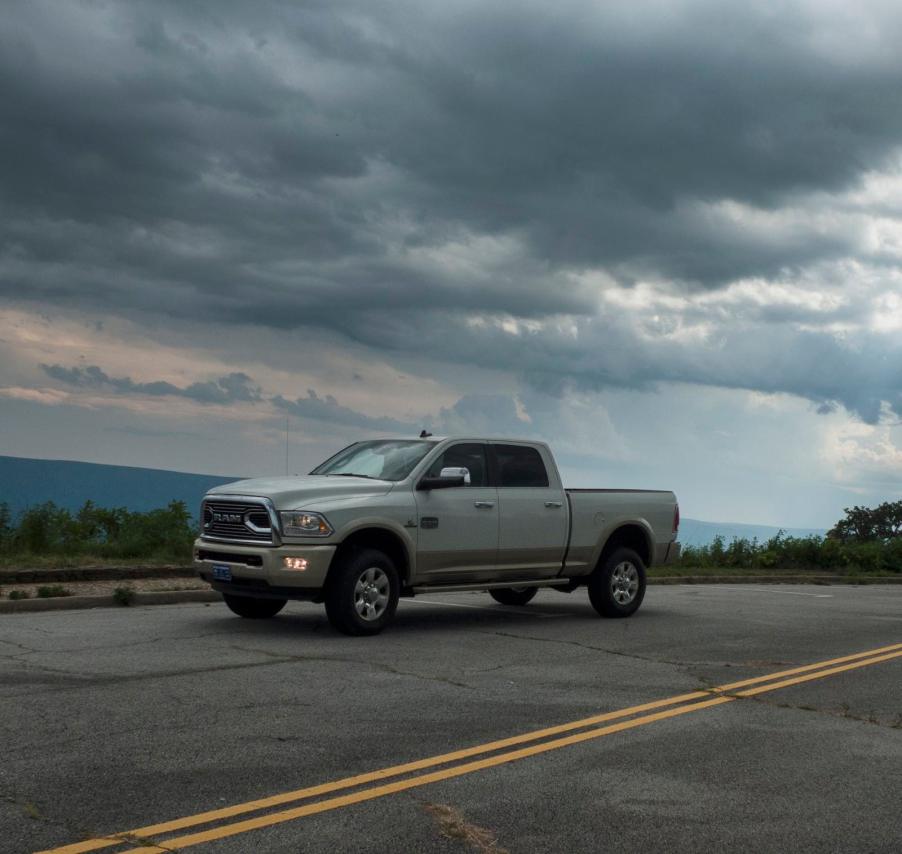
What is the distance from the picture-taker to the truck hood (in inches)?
441

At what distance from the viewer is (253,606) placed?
41.5ft

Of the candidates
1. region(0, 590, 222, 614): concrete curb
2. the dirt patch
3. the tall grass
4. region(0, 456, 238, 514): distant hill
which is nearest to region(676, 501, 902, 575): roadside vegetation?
the tall grass

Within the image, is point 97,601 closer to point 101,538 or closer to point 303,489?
point 303,489

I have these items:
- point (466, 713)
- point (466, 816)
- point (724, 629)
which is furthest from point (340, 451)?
point (466, 816)

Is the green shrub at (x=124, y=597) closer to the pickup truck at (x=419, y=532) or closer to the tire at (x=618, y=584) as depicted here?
the pickup truck at (x=419, y=532)

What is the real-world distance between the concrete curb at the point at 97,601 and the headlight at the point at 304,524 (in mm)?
3823

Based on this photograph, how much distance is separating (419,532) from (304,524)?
1411mm

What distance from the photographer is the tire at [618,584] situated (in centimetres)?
1406

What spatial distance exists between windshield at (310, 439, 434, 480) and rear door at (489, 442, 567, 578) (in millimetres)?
1032

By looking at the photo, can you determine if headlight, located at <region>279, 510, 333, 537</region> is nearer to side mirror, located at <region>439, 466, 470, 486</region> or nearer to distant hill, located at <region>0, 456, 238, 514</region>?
side mirror, located at <region>439, 466, 470, 486</region>

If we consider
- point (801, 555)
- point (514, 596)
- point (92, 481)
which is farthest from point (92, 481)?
point (514, 596)

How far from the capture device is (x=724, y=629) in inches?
534

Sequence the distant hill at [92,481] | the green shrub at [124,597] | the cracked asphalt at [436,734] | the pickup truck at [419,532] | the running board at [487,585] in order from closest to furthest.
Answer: the cracked asphalt at [436,734], the pickup truck at [419,532], the running board at [487,585], the green shrub at [124,597], the distant hill at [92,481]

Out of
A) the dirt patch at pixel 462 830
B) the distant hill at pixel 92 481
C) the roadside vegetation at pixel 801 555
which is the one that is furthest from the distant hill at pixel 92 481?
the dirt patch at pixel 462 830
